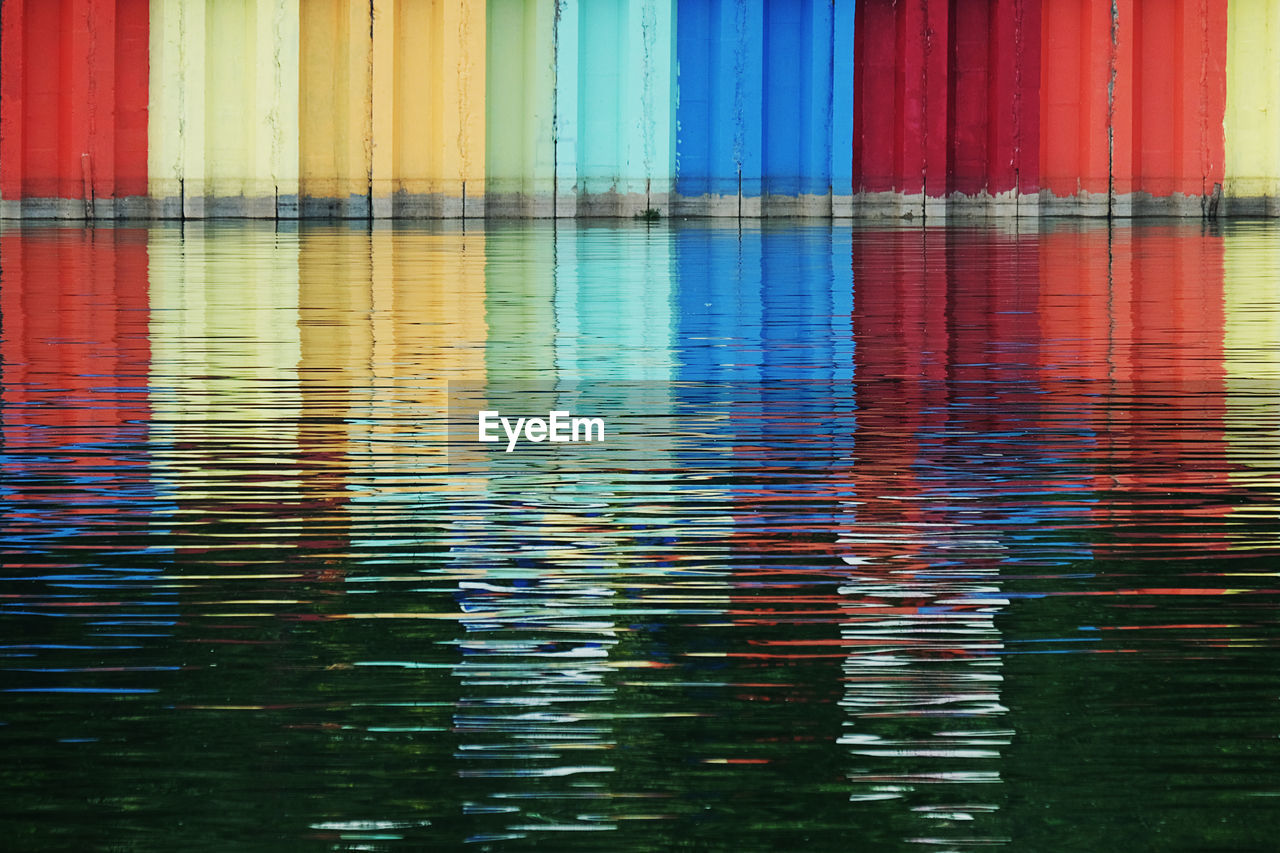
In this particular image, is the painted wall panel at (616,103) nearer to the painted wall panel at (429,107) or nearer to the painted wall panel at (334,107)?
the painted wall panel at (429,107)

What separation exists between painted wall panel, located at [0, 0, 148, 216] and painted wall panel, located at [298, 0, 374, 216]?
6.79ft

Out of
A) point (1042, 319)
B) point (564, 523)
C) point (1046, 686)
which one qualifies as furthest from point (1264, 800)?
point (1042, 319)

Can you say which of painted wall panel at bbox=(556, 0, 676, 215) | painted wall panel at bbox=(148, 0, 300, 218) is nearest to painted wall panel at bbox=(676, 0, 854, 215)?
painted wall panel at bbox=(556, 0, 676, 215)

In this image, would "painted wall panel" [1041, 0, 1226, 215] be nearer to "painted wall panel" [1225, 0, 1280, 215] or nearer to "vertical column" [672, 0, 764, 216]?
"painted wall panel" [1225, 0, 1280, 215]

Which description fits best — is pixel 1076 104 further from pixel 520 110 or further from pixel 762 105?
pixel 520 110

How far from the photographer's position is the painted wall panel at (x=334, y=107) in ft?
80.4

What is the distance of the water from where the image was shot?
9.55ft

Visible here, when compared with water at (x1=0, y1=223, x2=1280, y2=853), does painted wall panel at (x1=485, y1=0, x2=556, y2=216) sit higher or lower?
higher

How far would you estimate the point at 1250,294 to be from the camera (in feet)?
41.5

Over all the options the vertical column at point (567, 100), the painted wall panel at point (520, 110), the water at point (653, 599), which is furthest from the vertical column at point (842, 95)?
the water at point (653, 599)

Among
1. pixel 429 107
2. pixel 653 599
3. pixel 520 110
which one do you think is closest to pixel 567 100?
pixel 520 110

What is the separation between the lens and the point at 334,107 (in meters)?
24.7

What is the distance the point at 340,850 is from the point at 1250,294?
36.2ft

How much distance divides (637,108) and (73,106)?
7206mm
